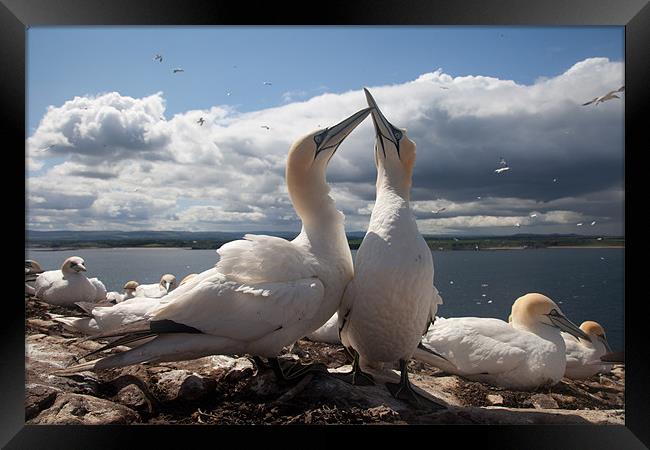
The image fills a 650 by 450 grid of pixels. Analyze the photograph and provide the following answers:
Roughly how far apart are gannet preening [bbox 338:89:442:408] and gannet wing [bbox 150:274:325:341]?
1.33 feet

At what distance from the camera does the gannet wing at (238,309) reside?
2.67m

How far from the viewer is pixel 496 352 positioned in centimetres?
385

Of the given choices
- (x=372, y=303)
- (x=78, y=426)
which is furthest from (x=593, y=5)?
(x=78, y=426)

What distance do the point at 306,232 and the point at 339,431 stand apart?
113cm

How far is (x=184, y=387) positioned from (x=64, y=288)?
3.24m

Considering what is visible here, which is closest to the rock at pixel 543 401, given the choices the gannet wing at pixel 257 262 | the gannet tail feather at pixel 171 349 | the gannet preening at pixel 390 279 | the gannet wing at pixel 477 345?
the gannet wing at pixel 477 345

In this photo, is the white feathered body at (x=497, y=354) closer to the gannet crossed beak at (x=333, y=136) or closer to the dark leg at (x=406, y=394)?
the dark leg at (x=406, y=394)

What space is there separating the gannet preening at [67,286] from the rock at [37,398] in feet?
8.98

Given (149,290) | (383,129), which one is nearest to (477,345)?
(383,129)

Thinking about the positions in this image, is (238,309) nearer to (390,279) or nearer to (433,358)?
(390,279)

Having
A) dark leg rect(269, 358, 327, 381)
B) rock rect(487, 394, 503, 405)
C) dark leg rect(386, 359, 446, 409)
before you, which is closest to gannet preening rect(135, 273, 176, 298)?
dark leg rect(269, 358, 327, 381)

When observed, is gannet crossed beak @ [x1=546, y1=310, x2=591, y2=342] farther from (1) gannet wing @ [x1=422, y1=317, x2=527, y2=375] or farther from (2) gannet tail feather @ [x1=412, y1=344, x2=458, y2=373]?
(2) gannet tail feather @ [x1=412, y1=344, x2=458, y2=373]

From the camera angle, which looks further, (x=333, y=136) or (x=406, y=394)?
(x=333, y=136)

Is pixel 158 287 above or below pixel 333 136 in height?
below
